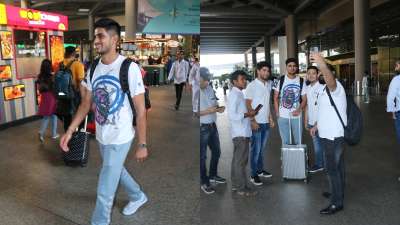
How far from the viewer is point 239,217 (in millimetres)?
3908

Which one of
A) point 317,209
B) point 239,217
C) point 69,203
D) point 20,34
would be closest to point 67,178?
point 69,203

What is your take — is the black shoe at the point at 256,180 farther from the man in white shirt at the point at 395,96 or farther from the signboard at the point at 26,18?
the signboard at the point at 26,18

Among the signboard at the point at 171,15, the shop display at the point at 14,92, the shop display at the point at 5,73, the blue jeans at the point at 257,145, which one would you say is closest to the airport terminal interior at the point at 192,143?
the signboard at the point at 171,15

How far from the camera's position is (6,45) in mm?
7777

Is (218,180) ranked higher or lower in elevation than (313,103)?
lower

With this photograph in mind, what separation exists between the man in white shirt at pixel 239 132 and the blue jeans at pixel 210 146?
0.61 meters

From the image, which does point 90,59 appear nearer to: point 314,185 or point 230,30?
point 230,30

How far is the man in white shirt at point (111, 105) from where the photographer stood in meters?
2.68

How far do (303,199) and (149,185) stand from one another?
1.60m

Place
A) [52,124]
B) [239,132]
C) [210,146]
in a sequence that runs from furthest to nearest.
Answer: [52,124] → [239,132] → [210,146]

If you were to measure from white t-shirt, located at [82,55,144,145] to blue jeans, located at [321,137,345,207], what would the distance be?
6.68 feet

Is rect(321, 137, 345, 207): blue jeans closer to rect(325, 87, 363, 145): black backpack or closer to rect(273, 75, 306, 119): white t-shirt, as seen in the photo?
rect(325, 87, 363, 145): black backpack

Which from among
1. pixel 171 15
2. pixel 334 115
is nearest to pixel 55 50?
pixel 334 115

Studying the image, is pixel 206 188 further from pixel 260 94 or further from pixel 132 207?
pixel 260 94
